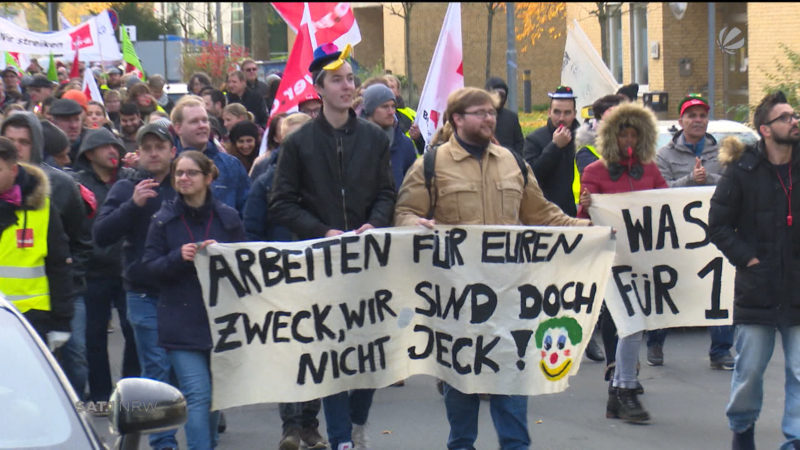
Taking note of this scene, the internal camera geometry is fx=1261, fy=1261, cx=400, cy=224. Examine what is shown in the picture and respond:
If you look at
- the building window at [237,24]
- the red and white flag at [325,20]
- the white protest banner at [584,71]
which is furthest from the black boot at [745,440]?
the building window at [237,24]

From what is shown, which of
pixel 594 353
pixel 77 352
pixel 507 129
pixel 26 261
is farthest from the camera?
pixel 507 129

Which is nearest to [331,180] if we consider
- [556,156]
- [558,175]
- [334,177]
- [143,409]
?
[334,177]

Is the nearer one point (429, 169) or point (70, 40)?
point (429, 169)

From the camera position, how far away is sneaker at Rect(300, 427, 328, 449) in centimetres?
719

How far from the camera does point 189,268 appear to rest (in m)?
6.23

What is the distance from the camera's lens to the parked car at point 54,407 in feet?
11.8

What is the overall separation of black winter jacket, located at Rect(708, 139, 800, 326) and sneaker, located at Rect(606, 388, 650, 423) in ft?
4.68

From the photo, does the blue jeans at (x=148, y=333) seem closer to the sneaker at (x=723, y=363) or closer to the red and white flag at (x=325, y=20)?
the red and white flag at (x=325, y=20)

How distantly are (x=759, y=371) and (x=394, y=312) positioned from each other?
1861 mm

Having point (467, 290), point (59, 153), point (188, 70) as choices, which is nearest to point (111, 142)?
point (59, 153)

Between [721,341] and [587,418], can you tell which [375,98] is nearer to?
[587,418]

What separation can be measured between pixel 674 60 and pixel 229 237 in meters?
22.7

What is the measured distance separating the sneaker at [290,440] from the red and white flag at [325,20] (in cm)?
438

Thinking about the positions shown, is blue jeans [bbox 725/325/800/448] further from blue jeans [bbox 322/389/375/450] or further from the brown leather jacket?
blue jeans [bbox 322/389/375/450]
